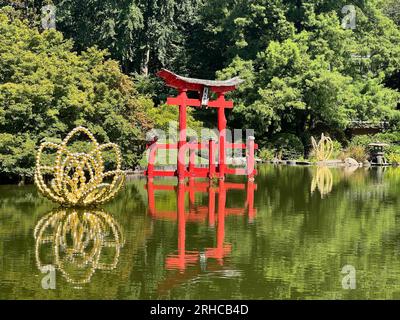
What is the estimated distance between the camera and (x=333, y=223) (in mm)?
13320

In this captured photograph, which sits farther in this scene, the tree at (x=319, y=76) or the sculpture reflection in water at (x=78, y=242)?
the tree at (x=319, y=76)

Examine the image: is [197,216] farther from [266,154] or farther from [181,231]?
[266,154]

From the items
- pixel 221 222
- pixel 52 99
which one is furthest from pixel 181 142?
pixel 221 222

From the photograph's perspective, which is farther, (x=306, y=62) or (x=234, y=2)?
(x=234, y=2)

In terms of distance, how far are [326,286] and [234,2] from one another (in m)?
31.0

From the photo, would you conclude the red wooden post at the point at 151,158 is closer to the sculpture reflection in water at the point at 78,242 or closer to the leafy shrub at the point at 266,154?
the sculpture reflection in water at the point at 78,242

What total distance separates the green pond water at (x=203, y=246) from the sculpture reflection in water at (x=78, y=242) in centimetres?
2

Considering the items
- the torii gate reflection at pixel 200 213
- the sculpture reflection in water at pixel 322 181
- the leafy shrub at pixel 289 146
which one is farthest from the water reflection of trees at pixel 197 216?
the leafy shrub at pixel 289 146

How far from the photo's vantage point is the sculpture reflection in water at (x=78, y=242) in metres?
9.50

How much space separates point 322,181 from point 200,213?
9.06 meters

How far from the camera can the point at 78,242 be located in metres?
11.4

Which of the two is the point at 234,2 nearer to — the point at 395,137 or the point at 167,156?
the point at 395,137
